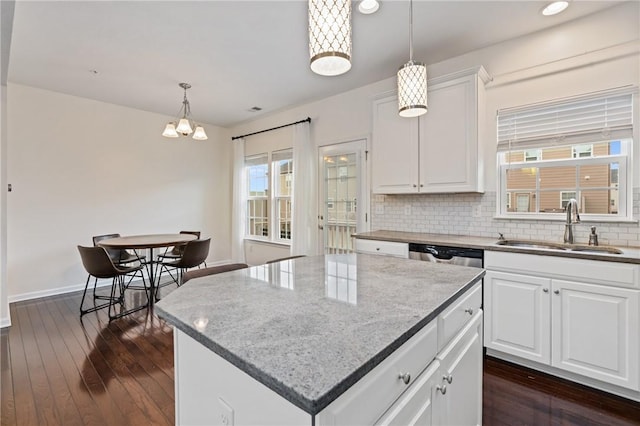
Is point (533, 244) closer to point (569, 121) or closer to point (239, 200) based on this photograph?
point (569, 121)

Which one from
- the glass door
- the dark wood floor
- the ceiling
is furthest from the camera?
the glass door

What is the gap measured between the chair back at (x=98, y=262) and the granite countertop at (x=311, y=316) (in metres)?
2.38

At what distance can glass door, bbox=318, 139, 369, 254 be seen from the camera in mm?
3863

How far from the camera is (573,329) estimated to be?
6.65 feet

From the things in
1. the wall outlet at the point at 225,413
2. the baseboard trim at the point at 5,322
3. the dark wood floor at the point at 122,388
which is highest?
the wall outlet at the point at 225,413

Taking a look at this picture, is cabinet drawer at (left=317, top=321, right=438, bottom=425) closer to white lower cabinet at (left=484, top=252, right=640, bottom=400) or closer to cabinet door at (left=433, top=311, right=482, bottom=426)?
cabinet door at (left=433, top=311, right=482, bottom=426)

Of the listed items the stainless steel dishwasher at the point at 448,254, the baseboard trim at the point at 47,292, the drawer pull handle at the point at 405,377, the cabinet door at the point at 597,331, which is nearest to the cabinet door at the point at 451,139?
the stainless steel dishwasher at the point at 448,254

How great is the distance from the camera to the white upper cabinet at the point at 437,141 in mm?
2717

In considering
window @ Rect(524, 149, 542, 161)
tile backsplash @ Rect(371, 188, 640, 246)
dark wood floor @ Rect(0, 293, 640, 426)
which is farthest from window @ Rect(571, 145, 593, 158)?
dark wood floor @ Rect(0, 293, 640, 426)

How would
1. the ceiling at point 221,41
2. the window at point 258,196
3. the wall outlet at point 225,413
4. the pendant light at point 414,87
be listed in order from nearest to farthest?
the wall outlet at point 225,413, the pendant light at point 414,87, the ceiling at point 221,41, the window at point 258,196

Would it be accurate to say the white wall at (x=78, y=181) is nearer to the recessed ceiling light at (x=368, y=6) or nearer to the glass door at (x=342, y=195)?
the glass door at (x=342, y=195)

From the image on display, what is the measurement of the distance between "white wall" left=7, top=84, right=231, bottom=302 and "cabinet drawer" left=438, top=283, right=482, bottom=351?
16.0 feet

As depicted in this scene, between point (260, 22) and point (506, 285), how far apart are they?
9.34ft

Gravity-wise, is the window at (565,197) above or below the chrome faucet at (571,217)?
above
